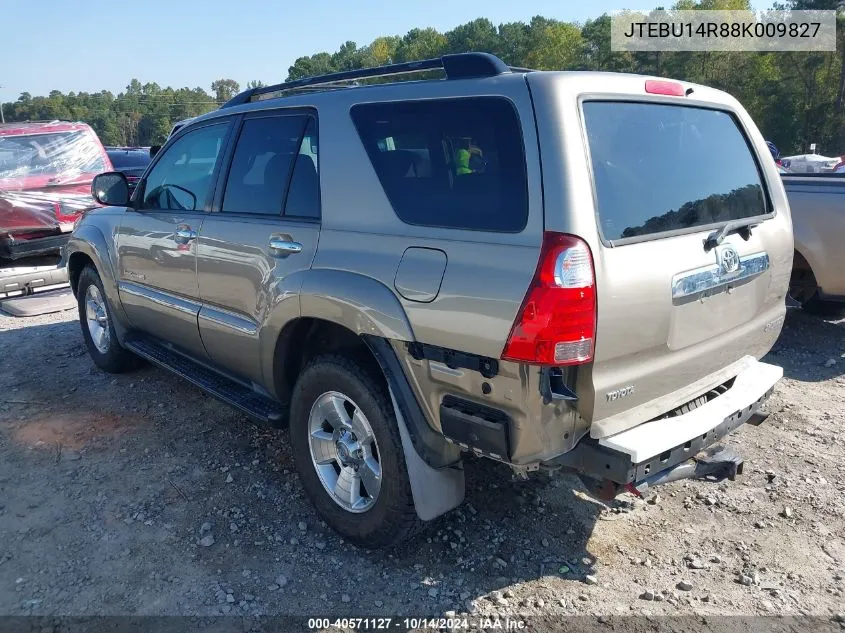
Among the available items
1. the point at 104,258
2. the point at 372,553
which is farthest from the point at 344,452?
the point at 104,258

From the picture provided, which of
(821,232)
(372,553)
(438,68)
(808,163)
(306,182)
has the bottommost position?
(808,163)

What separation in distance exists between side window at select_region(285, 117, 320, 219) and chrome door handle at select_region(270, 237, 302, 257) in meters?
0.14

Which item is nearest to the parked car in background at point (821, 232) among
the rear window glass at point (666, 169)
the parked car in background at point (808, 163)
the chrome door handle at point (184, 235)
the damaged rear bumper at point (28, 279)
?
the rear window glass at point (666, 169)

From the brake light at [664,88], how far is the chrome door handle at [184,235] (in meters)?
2.51

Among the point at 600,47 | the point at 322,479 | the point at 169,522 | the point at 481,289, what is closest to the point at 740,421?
the point at 481,289

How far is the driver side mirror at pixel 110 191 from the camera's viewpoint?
185 inches

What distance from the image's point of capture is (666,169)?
8.80ft

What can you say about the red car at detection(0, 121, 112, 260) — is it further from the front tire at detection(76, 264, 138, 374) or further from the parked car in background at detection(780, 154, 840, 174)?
the parked car in background at detection(780, 154, 840, 174)

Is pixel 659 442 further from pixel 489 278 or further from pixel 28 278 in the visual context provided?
pixel 28 278

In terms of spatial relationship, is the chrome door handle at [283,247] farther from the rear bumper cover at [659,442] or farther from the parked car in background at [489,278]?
the rear bumper cover at [659,442]

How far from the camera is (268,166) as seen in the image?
344cm

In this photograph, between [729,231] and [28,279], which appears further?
[28,279]

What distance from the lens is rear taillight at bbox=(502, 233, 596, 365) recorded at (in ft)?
7.22

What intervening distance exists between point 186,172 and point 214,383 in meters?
1.34
